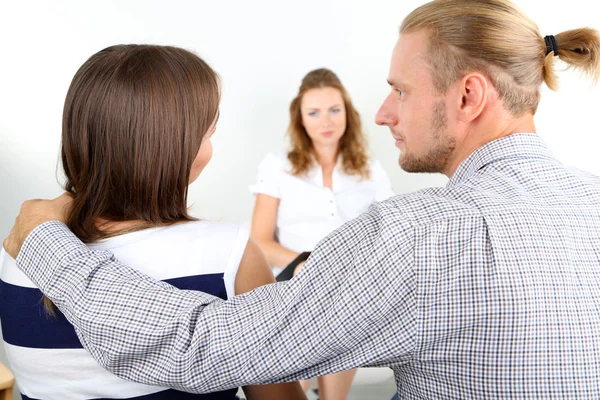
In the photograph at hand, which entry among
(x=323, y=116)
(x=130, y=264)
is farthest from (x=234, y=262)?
(x=323, y=116)

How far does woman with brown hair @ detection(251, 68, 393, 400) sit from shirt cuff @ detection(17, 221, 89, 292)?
2.25 metres

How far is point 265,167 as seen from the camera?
3584mm

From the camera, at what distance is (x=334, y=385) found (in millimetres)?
2818

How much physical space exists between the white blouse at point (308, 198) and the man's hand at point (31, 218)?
2255mm

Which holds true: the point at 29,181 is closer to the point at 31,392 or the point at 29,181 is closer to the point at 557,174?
the point at 31,392

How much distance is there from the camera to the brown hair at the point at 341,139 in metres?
3.62

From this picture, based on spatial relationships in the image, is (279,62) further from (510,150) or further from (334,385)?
(510,150)

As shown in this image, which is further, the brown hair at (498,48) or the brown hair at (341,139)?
the brown hair at (341,139)

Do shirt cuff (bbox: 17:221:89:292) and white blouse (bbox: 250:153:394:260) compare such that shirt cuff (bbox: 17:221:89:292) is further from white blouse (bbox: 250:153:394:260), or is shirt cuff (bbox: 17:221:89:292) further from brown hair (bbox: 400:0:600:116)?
white blouse (bbox: 250:153:394:260)

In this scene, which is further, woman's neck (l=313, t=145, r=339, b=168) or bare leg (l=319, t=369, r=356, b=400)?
woman's neck (l=313, t=145, r=339, b=168)

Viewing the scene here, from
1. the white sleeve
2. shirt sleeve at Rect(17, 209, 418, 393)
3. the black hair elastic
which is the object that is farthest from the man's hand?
the black hair elastic

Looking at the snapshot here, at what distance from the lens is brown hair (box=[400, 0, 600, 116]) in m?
1.38

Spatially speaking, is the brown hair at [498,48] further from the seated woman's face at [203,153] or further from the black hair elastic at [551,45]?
the seated woman's face at [203,153]

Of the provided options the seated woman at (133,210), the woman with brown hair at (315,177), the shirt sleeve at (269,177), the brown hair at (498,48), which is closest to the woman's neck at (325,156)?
the woman with brown hair at (315,177)
